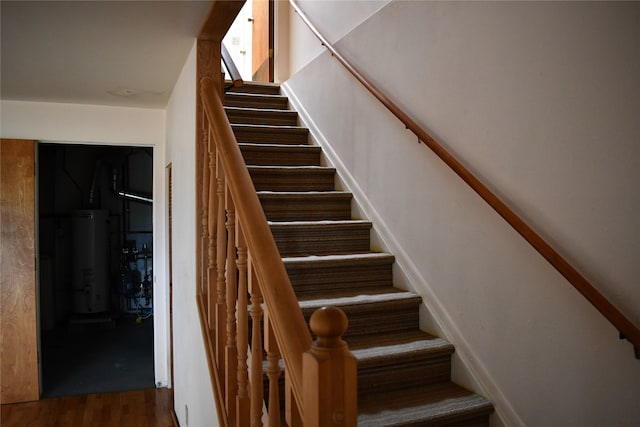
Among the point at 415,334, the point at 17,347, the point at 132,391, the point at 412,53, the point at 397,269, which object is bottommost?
the point at 132,391

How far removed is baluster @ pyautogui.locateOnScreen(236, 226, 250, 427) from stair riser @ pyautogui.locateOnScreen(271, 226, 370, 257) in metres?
1.23

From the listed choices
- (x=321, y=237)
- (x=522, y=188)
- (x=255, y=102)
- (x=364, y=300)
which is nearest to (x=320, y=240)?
(x=321, y=237)

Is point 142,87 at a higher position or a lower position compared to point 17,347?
higher

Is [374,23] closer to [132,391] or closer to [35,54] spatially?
[35,54]

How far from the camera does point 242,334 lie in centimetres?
157

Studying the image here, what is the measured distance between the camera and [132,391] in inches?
171

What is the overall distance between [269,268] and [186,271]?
1.79 meters

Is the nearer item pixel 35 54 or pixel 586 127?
pixel 586 127

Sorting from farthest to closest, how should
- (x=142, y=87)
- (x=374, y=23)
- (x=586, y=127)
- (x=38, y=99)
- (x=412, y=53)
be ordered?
(x=38, y=99) → (x=142, y=87) → (x=374, y=23) → (x=412, y=53) → (x=586, y=127)

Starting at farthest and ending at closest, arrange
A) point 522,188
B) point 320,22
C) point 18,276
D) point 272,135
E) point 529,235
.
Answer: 1. point 320,22
2. point 18,276
3. point 272,135
4. point 522,188
5. point 529,235

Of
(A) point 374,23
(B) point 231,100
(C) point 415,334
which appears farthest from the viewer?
(B) point 231,100

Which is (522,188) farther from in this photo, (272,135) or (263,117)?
(263,117)

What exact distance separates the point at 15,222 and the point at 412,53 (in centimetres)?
357

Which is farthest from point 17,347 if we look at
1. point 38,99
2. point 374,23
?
point 374,23
